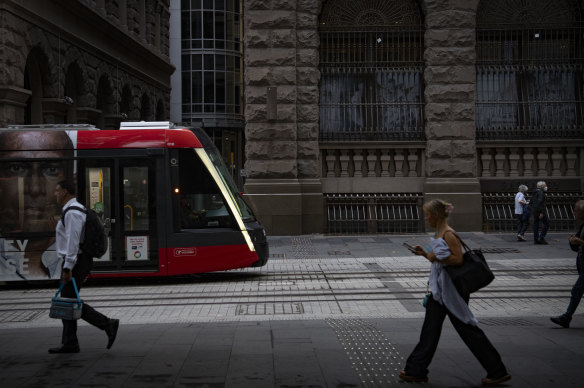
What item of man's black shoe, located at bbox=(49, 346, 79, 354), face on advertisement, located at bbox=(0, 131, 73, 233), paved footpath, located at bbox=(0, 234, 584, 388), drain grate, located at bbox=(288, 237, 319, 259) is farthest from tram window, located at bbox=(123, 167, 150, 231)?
man's black shoe, located at bbox=(49, 346, 79, 354)

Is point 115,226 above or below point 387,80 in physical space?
below

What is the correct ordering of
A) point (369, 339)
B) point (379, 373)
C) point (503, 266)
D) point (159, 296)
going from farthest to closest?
point (503, 266)
point (159, 296)
point (369, 339)
point (379, 373)

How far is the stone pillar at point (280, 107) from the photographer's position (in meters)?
20.9

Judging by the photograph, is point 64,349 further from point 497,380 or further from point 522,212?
point 522,212

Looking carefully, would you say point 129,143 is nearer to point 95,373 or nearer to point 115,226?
point 115,226

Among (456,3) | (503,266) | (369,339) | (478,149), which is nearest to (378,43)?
(456,3)

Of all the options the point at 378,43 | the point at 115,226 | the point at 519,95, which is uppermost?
the point at 378,43

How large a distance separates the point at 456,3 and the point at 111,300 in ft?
46.6

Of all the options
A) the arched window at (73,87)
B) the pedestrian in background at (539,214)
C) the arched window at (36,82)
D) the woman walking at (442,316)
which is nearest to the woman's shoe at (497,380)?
the woman walking at (442,316)

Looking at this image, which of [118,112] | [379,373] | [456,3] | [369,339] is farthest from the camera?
[118,112]

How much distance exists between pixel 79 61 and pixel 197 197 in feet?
53.2

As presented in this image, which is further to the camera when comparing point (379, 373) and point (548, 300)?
point (548, 300)

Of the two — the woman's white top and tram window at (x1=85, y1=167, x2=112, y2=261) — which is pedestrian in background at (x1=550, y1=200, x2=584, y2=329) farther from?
tram window at (x1=85, y1=167, x2=112, y2=261)

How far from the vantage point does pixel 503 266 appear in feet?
48.1
